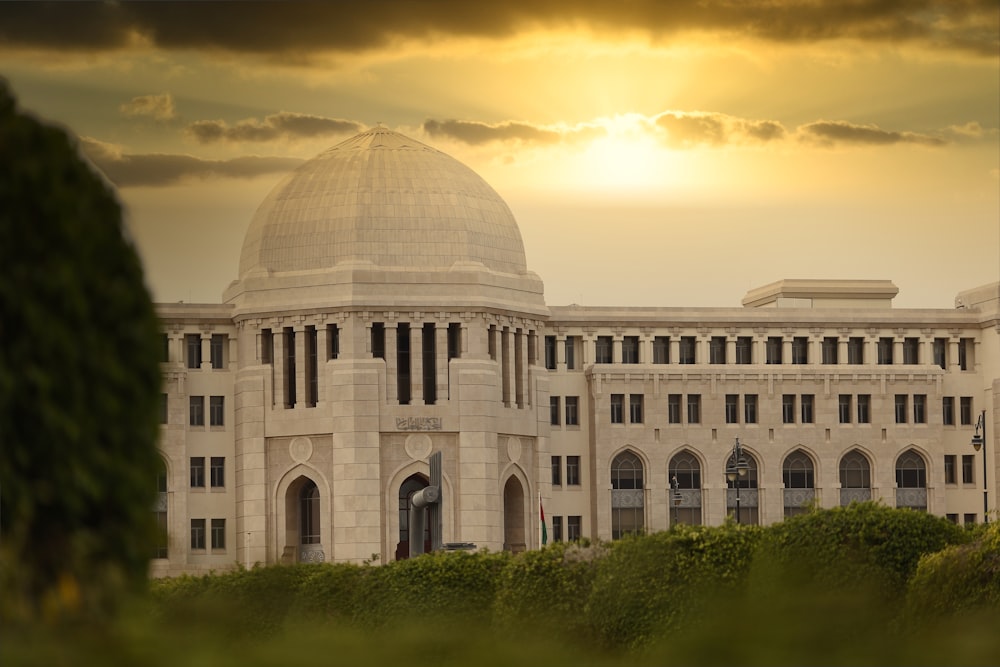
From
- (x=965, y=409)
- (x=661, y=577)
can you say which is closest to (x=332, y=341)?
(x=965, y=409)

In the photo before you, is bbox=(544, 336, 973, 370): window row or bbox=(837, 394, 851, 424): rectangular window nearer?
bbox=(544, 336, 973, 370): window row

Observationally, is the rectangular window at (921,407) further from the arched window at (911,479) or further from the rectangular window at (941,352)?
the rectangular window at (941,352)

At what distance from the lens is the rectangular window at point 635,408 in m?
104

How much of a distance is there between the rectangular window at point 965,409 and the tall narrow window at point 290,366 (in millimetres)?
37672

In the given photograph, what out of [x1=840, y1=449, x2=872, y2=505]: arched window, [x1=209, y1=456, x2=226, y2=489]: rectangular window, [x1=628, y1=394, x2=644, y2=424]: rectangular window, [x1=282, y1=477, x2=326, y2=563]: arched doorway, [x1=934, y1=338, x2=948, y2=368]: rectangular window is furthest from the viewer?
[x1=934, y1=338, x2=948, y2=368]: rectangular window

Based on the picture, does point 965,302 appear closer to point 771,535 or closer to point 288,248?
point 288,248

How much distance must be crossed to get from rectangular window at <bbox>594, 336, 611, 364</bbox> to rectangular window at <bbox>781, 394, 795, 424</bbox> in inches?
397

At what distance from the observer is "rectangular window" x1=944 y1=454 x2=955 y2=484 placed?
350 feet

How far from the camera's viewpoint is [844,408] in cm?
10600

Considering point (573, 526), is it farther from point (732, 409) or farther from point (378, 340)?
point (378, 340)

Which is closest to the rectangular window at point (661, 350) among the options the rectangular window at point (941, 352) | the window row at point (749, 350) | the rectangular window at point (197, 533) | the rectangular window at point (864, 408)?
the window row at point (749, 350)

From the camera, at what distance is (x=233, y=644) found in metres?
11.2

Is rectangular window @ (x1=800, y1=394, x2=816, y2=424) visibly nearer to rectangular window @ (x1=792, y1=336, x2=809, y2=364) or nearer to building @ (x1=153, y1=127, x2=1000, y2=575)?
building @ (x1=153, y1=127, x2=1000, y2=575)

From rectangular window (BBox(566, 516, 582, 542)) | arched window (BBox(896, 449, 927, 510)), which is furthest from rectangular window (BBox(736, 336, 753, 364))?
rectangular window (BBox(566, 516, 582, 542))
